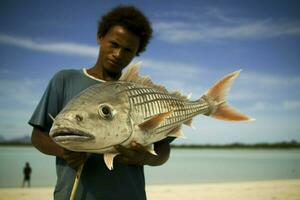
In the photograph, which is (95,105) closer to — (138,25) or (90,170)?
(90,170)

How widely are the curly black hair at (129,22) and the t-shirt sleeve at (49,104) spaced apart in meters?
0.56

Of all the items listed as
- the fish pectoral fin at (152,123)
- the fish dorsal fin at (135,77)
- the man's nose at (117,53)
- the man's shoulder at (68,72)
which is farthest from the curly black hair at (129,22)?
the fish pectoral fin at (152,123)

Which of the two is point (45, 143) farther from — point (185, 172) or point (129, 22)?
point (185, 172)

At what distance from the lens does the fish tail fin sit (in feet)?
8.99

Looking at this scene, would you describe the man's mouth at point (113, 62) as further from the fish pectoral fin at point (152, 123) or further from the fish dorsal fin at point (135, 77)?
the fish pectoral fin at point (152, 123)

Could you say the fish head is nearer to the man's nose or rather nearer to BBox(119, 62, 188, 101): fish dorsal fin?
BBox(119, 62, 188, 101): fish dorsal fin

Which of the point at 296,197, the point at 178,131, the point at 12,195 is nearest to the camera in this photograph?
the point at 178,131

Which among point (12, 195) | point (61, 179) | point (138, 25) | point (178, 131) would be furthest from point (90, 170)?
point (12, 195)

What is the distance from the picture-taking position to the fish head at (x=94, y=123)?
5.73 ft

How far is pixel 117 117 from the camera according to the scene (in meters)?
1.89

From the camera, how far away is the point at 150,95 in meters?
2.16

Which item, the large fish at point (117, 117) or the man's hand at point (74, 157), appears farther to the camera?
the man's hand at point (74, 157)

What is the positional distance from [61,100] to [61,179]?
1.82ft

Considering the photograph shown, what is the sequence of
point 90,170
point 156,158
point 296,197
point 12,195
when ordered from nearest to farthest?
point 90,170 → point 156,158 → point 296,197 → point 12,195
